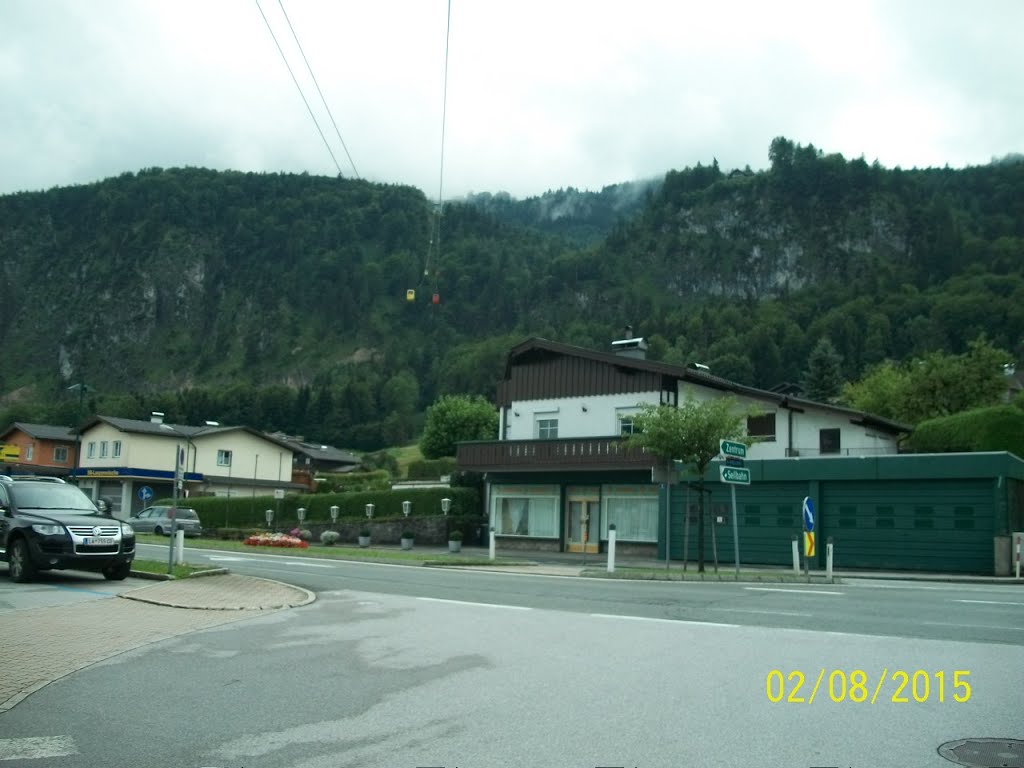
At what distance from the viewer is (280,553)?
30.7 m

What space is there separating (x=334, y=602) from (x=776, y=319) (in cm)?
13656

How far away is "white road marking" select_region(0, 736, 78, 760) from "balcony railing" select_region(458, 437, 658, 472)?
2894 centimetres

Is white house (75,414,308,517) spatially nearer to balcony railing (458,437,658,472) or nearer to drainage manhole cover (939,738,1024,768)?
balcony railing (458,437,658,472)

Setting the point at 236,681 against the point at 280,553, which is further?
the point at 280,553

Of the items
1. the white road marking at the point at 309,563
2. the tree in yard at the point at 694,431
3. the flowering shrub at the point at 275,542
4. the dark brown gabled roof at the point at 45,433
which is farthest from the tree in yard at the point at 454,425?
the tree in yard at the point at 694,431

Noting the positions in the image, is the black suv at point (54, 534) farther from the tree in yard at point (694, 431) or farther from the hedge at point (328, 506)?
the hedge at point (328, 506)

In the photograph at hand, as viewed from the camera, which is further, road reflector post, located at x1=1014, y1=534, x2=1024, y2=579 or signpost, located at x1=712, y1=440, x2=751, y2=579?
road reflector post, located at x1=1014, y1=534, x2=1024, y2=579

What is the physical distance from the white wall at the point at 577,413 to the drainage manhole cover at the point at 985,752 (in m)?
32.3

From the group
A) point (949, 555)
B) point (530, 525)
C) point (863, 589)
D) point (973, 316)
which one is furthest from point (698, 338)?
point (863, 589)

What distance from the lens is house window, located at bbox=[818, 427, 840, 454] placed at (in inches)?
1518

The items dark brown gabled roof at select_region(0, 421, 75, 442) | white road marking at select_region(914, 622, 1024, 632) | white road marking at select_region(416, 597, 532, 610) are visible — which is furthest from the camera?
dark brown gabled roof at select_region(0, 421, 75, 442)

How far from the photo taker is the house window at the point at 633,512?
37.2 metres

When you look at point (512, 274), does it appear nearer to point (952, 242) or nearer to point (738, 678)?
point (952, 242)
